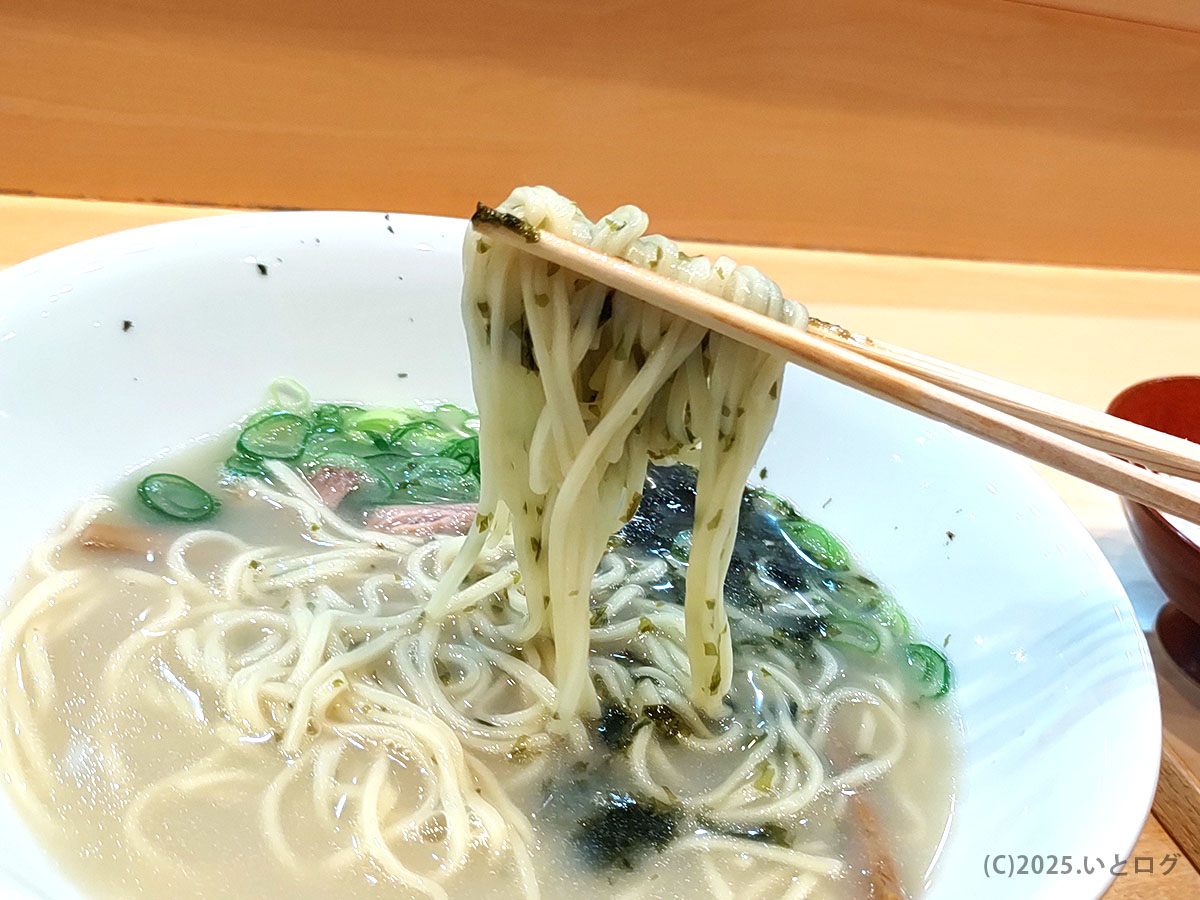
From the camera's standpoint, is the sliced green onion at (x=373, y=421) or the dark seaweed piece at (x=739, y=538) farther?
the sliced green onion at (x=373, y=421)

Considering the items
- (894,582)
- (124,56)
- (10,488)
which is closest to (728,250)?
(894,582)

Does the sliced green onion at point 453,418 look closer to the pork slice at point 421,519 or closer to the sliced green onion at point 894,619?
the pork slice at point 421,519

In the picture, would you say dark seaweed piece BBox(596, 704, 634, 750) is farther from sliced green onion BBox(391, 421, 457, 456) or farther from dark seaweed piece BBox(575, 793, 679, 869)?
sliced green onion BBox(391, 421, 457, 456)

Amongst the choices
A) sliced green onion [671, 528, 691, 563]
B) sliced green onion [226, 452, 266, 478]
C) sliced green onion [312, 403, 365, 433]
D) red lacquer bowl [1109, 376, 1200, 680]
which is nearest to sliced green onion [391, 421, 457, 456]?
sliced green onion [312, 403, 365, 433]

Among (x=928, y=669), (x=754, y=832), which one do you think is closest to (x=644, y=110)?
(x=928, y=669)

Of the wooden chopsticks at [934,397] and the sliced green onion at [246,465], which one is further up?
the wooden chopsticks at [934,397]

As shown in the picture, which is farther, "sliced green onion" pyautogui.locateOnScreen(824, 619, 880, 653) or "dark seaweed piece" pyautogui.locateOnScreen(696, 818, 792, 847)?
"sliced green onion" pyautogui.locateOnScreen(824, 619, 880, 653)

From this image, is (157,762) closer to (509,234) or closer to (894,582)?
(509,234)

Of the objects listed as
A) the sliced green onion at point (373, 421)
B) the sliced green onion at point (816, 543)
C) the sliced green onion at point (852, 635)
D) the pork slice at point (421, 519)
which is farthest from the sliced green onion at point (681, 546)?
the sliced green onion at point (373, 421)
